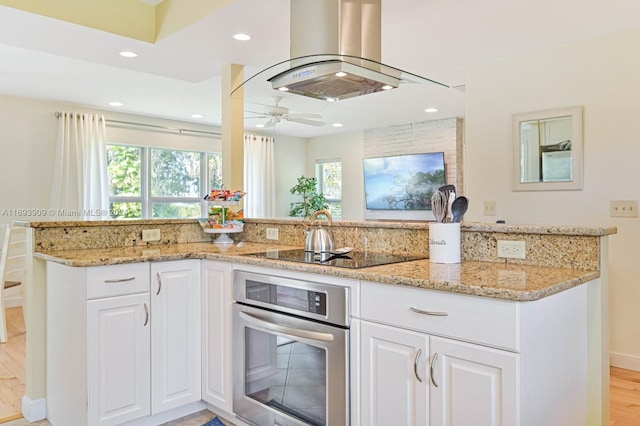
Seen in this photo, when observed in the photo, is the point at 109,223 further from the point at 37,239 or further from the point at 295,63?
the point at 295,63

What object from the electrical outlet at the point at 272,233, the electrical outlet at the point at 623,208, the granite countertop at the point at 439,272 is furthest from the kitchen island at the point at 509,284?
the electrical outlet at the point at 623,208

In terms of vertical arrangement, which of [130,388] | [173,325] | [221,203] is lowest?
[130,388]

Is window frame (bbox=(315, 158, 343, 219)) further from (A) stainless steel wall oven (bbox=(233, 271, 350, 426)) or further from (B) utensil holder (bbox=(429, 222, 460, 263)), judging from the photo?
(B) utensil holder (bbox=(429, 222, 460, 263))

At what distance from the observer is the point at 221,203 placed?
9.80 ft

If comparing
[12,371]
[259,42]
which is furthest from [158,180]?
[259,42]

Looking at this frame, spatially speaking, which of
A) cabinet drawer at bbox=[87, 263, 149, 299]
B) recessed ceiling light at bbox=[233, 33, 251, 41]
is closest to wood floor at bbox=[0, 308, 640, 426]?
cabinet drawer at bbox=[87, 263, 149, 299]

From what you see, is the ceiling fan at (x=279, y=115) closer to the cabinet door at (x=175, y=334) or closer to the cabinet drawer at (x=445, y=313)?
the cabinet door at (x=175, y=334)

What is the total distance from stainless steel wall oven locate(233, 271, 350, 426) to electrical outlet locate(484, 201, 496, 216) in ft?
7.70

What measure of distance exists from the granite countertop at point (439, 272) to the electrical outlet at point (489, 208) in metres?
1.91

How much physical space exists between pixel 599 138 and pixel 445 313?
2.44 meters

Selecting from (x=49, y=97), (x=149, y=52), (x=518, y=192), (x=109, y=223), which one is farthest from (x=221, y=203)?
(x=49, y=97)

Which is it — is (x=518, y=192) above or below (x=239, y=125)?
below

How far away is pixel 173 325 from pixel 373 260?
3.54 ft

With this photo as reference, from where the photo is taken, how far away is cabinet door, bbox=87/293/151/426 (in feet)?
6.67
